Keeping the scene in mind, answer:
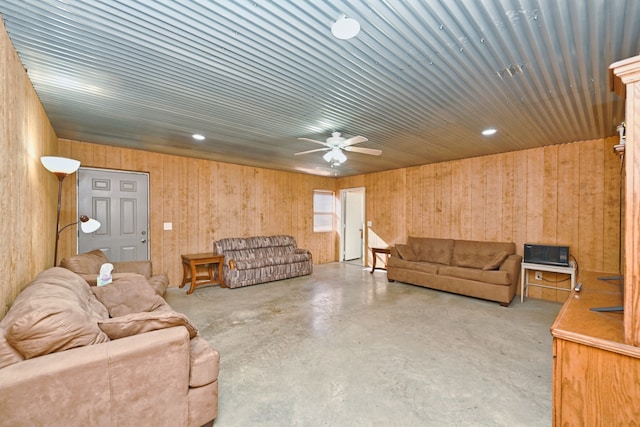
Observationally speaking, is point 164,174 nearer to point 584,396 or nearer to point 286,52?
point 286,52

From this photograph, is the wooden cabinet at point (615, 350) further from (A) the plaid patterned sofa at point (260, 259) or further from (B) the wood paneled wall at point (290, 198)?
(A) the plaid patterned sofa at point (260, 259)

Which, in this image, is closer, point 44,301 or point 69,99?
point 44,301

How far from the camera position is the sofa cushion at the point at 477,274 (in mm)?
4002

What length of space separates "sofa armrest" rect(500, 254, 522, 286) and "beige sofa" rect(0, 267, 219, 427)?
4171 mm

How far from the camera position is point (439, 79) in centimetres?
226

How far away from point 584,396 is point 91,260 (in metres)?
4.35

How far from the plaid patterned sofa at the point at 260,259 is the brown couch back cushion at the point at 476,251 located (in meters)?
2.91

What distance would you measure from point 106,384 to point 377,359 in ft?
6.41

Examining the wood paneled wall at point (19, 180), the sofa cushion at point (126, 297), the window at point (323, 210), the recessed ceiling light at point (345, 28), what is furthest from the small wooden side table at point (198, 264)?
the recessed ceiling light at point (345, 28)

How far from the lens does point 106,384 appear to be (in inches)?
52.2

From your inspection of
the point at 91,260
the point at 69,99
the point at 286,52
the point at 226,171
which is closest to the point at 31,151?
the point at 69,99

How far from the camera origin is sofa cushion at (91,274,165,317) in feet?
7.69

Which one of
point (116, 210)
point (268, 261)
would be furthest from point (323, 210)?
point (116, 210)

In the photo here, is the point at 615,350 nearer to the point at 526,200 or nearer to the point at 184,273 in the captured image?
the point at 526,200
